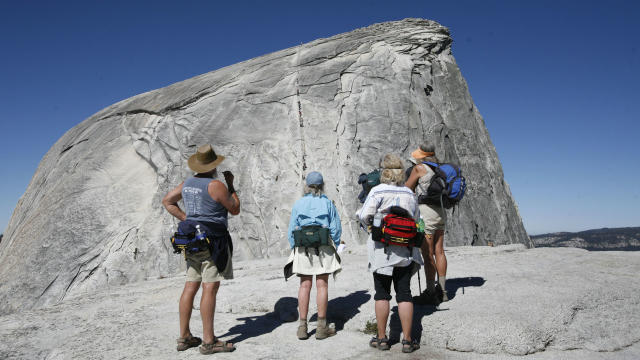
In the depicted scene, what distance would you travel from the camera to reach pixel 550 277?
236 inches

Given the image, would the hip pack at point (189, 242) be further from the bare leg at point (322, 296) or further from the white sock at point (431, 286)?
the white sock at point (431, 286)

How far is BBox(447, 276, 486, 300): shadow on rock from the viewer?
18.3 feet

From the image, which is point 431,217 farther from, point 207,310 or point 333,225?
point 207,310

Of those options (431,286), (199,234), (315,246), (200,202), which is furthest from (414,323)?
(200,202)

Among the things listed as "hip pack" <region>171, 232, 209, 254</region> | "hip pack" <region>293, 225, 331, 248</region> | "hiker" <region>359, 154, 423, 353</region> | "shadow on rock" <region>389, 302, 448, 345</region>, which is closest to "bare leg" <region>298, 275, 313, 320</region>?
"hip pack" <region>293, 225, 331, 248</region>

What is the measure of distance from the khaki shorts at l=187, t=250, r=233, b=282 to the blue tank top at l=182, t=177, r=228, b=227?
1.15ft

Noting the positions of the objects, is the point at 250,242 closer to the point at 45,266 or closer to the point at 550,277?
the point at 45,266

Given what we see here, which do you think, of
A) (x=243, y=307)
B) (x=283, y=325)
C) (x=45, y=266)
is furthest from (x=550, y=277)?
(x=45, y=266)

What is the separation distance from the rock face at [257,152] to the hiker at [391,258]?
873 centimetres

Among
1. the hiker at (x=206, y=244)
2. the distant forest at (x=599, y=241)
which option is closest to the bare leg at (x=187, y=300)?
the hiker at (x=206, y=244)

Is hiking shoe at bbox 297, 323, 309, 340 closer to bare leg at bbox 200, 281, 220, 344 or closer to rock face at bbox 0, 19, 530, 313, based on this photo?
bare leg at bbox 200, 281, 220, 344

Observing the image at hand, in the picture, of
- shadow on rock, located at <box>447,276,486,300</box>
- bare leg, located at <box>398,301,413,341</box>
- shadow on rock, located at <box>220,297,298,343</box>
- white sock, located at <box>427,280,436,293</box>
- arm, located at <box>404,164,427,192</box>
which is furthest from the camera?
shadow on rock, located at <box>447,276,486,300</box>

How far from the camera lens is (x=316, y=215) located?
4.61 metres

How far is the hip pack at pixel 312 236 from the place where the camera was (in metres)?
4.59
